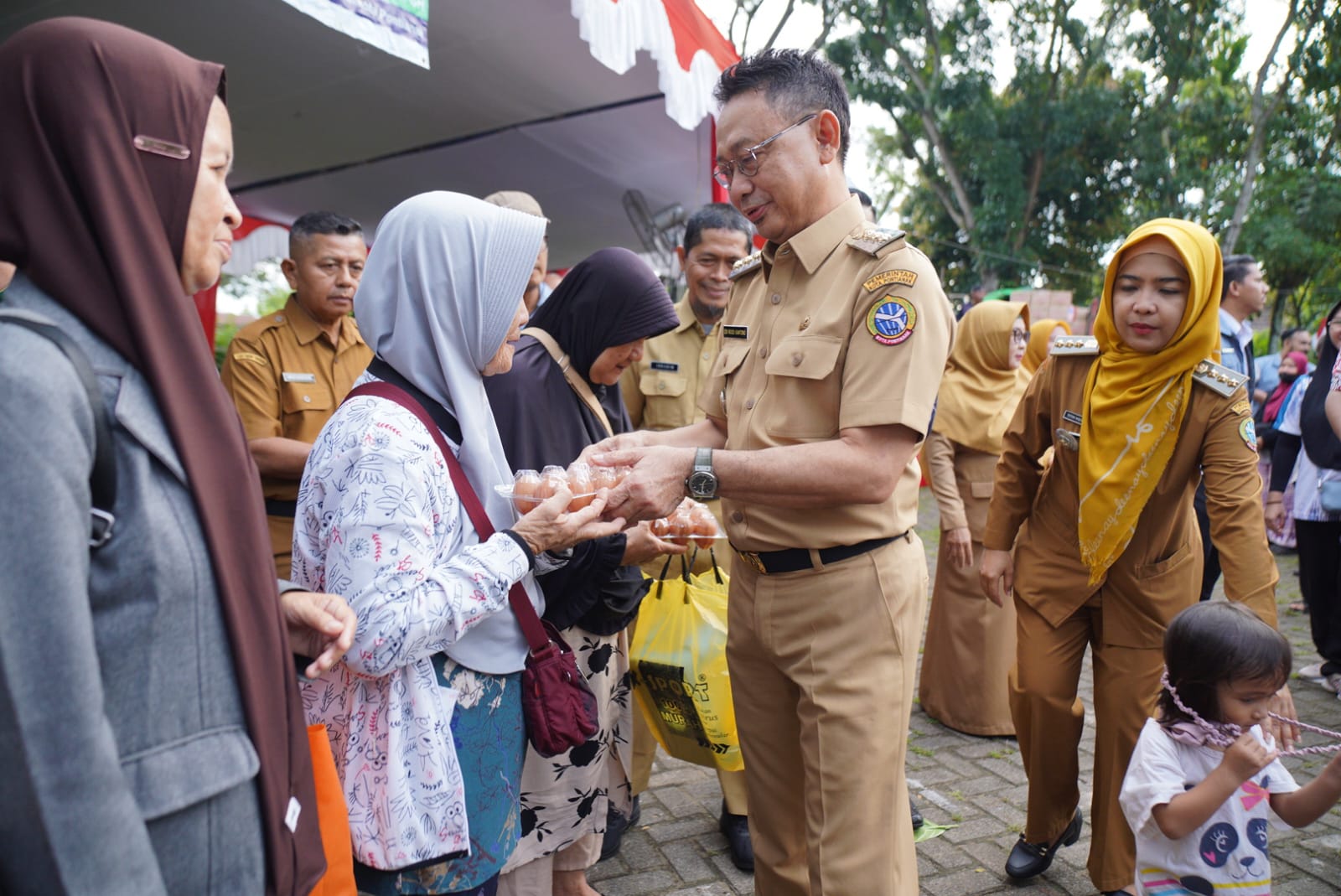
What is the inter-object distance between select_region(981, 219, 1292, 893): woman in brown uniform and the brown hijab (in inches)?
98.3

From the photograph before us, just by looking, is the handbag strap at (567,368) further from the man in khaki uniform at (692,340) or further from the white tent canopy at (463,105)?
the white tent canopy at (463,105)

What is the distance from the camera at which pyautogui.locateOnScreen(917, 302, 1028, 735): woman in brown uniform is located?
438cm

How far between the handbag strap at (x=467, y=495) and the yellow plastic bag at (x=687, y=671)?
0.86 m

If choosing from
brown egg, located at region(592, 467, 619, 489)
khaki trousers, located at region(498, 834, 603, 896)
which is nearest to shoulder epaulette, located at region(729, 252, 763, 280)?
brown egg, located at region(592, 467, 619, 489)

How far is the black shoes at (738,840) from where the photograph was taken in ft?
10.5

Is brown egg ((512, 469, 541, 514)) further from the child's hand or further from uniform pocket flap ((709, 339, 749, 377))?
the child's hand

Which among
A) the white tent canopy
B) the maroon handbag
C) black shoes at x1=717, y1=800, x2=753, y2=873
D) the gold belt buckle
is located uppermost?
the white tent canopy

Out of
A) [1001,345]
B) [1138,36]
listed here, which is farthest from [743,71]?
[1138,36]

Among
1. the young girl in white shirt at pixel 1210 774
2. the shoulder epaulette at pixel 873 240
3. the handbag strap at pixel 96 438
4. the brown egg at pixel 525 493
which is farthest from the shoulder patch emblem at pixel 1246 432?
the handbag strap at pixel 96 438

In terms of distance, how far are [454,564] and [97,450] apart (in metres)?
0.74

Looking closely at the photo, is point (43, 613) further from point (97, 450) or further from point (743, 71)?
point (743, 71)

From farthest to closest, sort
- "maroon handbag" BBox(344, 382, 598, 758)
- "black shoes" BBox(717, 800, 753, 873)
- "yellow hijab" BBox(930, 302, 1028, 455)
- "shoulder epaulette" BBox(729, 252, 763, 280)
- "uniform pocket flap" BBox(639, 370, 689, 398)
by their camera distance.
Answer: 1. "yellow hijab" BBox(930, 302, 1028, 455)
2. "uniform pocket flap" BBox(639, 370, 689, 398)
3. "black shoes" BBox(717, 800, 753, 873)
4. "shoulder epaulette" BBox(729, 252, 763, 280)
5. "maroon handbag" BBox(344, 382, 598, 758)

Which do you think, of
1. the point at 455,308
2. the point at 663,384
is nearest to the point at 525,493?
the point at 455,308

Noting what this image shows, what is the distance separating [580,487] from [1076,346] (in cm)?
197
